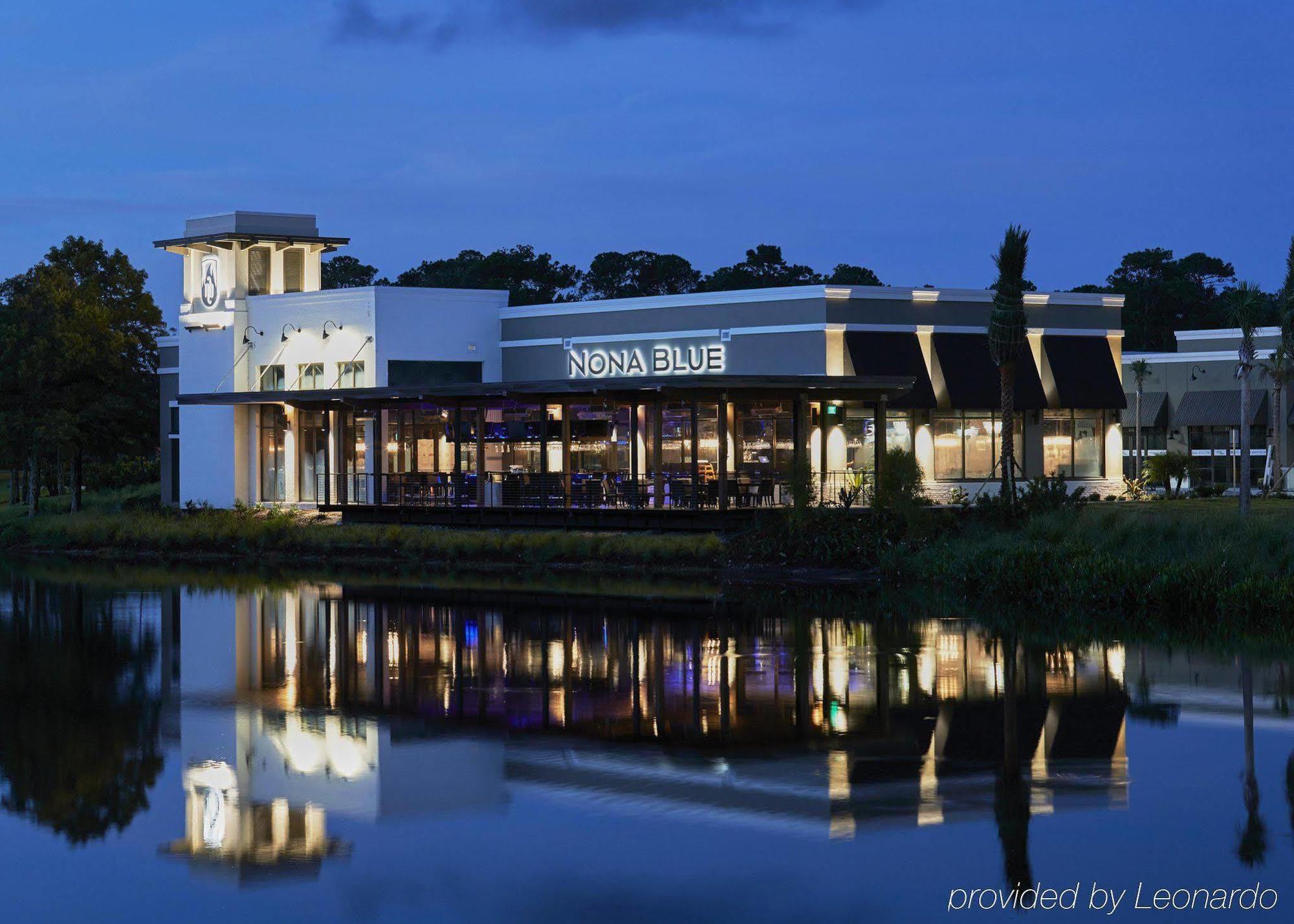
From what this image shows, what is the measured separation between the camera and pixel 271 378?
5038cm

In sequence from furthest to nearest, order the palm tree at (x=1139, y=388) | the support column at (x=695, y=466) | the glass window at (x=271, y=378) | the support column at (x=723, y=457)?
the palm tree at (x=1139, y=388) → the glass window at (x=271, y=378) → the support column at (x=695, y=466) → the support column at (x=723, y=457)

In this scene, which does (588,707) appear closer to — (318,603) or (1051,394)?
(318,603)

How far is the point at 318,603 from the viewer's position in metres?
28.6

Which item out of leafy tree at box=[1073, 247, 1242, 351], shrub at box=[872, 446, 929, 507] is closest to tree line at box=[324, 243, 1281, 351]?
leafy tree at box=[1073, 247, 1242, 351]

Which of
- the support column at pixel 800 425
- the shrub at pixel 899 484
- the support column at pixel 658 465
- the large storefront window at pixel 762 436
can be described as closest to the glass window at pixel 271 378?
the support column at pixel 658 465

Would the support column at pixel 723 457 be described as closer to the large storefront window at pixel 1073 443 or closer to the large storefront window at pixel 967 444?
the large storefront window at pixel 967 444

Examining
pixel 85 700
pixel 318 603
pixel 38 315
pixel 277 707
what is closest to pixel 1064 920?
pixel 277 707

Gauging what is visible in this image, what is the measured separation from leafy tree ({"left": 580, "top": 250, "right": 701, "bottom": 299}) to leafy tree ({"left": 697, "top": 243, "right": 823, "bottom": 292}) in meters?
1.46

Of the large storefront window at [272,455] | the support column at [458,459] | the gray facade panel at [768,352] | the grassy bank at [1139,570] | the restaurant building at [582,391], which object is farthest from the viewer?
the large storefront window at [272,455]

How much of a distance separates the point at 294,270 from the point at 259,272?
113 cm

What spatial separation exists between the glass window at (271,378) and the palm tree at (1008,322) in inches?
876

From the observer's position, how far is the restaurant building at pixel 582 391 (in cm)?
4075

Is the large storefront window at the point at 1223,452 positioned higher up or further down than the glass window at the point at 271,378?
further down

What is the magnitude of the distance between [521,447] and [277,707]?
87.3 feet
